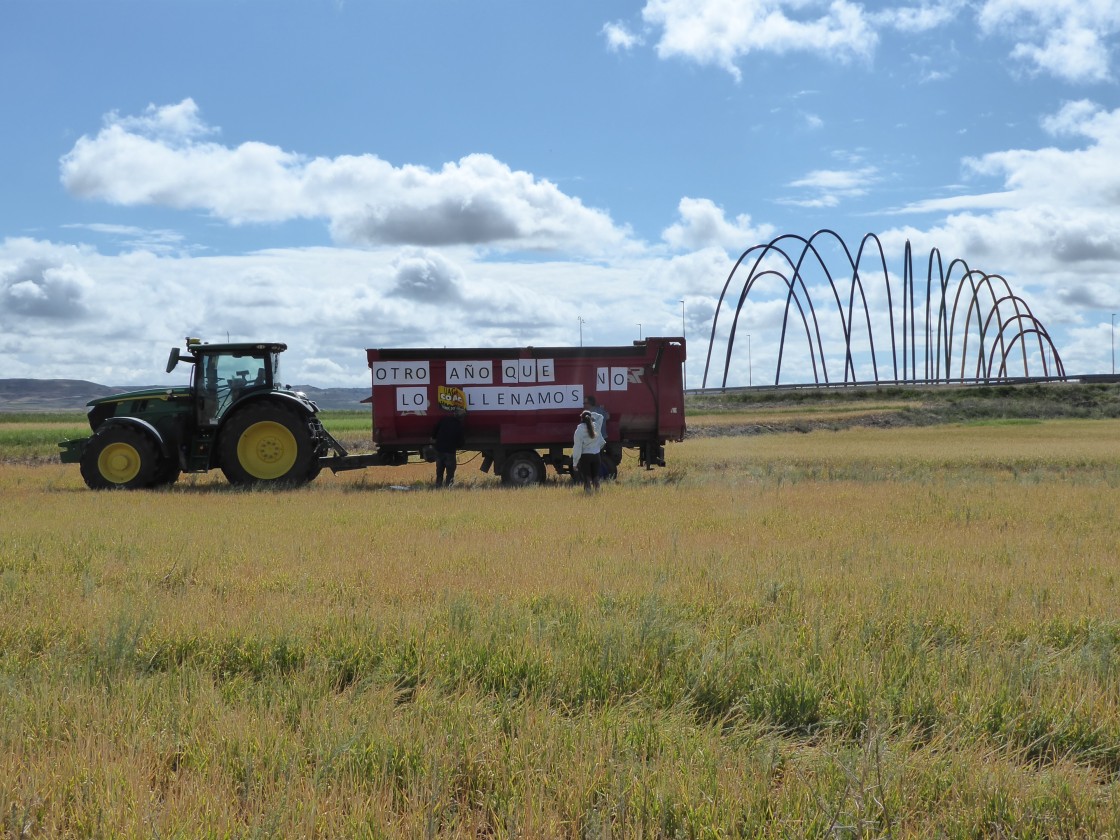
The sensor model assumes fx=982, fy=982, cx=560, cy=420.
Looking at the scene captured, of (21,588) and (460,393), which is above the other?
(460,393)

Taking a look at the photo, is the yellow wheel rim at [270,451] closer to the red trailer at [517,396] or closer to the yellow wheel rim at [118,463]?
the red trailer at [517,396]

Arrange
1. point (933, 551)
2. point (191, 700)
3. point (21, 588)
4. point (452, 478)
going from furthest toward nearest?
point (452, 478)
point (933, 551)
point (21, 588)
point (191, 700)

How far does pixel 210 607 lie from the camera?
7.09m

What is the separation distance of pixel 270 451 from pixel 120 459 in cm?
292

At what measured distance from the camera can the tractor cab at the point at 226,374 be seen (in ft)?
61.8

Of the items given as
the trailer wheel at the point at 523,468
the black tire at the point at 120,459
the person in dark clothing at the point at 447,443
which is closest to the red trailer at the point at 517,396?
the trailer wheel at the point at 523,468

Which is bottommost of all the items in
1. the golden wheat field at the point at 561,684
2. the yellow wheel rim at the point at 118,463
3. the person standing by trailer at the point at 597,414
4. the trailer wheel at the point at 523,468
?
the golden wheat field at the point at 561,684

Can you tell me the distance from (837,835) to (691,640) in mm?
2679

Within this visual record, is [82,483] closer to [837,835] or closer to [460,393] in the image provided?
[460,393]

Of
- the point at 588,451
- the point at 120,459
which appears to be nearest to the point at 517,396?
the point at 588,451

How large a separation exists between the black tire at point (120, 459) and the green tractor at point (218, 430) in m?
0.02

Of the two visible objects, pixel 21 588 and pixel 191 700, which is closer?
pixel 191 700

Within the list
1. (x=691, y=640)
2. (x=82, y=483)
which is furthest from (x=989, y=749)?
(x=82, y=483)

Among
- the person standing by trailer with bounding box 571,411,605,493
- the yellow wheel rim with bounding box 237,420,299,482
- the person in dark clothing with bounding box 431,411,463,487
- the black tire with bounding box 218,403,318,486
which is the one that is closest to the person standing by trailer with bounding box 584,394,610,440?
the person standing by trailer with bounding box 571,411,605,493
